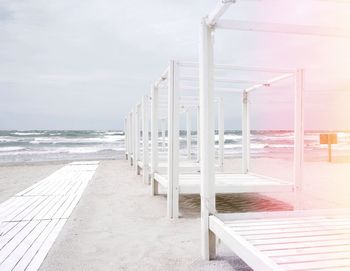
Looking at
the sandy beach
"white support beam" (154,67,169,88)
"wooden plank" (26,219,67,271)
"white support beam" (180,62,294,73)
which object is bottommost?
the sandy beach

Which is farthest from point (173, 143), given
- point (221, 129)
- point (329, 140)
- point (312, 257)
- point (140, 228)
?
point (329, 140)

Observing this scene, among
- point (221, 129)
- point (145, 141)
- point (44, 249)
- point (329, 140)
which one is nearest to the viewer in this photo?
point (44, 249)

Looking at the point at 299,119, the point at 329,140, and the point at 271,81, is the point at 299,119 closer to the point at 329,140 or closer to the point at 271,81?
the point at 271,81

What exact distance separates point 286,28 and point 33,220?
4298 mm

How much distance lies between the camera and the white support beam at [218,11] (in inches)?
114

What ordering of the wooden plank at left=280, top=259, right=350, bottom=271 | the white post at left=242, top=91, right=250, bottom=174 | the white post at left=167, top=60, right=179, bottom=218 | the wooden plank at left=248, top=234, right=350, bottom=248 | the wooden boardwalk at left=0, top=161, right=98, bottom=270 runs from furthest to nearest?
→ the white post at left=242, top=91, right=250, bottom=174, the white post at left=167, top=60, right=179, bottom=218, the wooden boardwalk at left=0, top=161, right=98, bottom=270, the wooden plank at left=248, top=234, right=350, bottom=248, the wooden plank at left=280, top=259, right=350, bottom=271

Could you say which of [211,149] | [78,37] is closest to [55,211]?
[211,149]

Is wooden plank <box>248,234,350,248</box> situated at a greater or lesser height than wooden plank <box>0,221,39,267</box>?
greater

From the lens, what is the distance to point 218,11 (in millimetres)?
3129

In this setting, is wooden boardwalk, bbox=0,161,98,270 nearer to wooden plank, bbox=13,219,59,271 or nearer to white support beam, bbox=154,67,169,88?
wooden plank, bbox=13,219,59,271

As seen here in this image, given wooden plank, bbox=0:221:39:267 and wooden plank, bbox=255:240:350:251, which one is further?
wooden plank, bbox=0:221:39:267

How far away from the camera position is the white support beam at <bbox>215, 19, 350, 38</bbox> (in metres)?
3.44

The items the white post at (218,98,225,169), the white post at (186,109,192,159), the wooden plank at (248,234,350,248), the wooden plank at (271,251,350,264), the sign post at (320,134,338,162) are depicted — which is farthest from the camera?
the sign post at (320,134,338,162)

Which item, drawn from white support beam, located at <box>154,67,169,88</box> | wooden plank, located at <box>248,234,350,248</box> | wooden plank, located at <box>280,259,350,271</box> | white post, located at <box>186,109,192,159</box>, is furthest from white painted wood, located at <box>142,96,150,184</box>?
wooden plank, located at <box>280,259,350,271</box>
